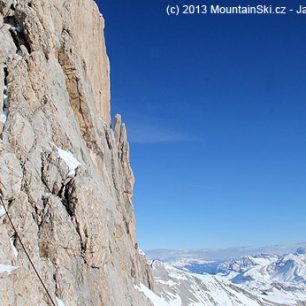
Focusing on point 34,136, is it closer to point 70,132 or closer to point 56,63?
point 70,132

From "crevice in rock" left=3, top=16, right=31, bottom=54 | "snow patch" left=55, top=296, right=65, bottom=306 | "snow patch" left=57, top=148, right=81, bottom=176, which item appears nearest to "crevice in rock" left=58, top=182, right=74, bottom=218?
"snow patch" left=57, top=148, right=81, bottom=176

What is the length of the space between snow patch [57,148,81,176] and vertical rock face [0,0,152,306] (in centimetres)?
13

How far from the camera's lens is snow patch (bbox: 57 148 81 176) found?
40.6m

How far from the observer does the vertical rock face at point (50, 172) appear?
112ft

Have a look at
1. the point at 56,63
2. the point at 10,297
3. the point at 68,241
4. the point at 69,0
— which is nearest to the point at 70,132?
the point at 56,63

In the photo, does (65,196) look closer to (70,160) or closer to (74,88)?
(70,160)

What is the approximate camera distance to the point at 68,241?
36.5 m

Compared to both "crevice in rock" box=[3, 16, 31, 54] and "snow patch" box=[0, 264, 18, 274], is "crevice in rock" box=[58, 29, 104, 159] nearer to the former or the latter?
"crevice in rock" box=[3, 16, 31, 54]

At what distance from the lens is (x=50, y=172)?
38656 millimetres

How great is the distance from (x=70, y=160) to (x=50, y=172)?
3460 mm

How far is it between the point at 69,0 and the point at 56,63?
59.1 ft

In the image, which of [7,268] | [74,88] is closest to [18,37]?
[74,88]

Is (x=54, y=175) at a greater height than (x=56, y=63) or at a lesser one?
lesser

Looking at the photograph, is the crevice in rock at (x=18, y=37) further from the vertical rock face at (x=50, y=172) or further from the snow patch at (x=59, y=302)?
the snow patch at (x=59, y=302)
